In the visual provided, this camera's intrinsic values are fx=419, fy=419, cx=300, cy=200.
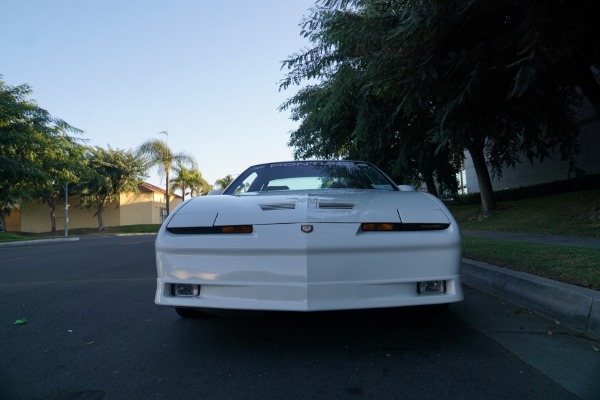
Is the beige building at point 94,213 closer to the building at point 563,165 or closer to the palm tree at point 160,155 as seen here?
the palm tree at point 160,155

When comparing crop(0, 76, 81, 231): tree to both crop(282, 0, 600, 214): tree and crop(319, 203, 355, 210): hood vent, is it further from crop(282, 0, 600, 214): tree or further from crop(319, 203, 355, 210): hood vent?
crop(319, 203, 355, 210): hood vent

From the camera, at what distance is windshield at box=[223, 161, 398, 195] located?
14.4 feet

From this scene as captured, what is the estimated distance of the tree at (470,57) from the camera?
5.94m

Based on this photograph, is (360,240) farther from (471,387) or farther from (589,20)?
(589,20)

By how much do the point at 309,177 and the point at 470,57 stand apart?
4.08m

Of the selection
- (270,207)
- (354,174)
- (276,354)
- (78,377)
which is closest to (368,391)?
(276,354)

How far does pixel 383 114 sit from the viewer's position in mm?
12633

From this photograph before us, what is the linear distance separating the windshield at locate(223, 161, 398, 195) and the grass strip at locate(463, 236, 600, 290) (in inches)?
78.1

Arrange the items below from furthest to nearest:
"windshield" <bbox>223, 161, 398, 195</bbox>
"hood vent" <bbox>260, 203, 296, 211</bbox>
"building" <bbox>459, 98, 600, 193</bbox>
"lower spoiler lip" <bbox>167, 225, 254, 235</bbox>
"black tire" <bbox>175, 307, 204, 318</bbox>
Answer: "building" <bbox>459, 98, 600, 193</bbox>
"windshield" <bbox>223, 161, 398, 195</bbox>
"black tire" <bbox>175, 307, 204, 318</bbox>
"hood vent" <bbox>260, 203, 296, 211</bbox>
"lower spoiler lip" <bbox>167, 225, 254, 235</bbox>

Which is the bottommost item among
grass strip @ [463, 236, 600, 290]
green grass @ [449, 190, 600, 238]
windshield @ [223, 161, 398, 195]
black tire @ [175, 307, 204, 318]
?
black tire @ [175, 307, 204, 318]

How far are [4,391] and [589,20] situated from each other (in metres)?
8.69

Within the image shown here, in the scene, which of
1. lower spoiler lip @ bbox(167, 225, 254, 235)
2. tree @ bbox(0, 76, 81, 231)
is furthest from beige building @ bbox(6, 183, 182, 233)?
lower spoiler lip @ bbox(167, 225, 254, 235)

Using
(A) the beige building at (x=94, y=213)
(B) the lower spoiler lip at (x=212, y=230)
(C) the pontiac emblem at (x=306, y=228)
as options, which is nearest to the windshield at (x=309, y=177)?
(B) the lower spoiler lip at (x=212, y=230)

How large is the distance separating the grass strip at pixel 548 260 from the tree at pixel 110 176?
3547cm
